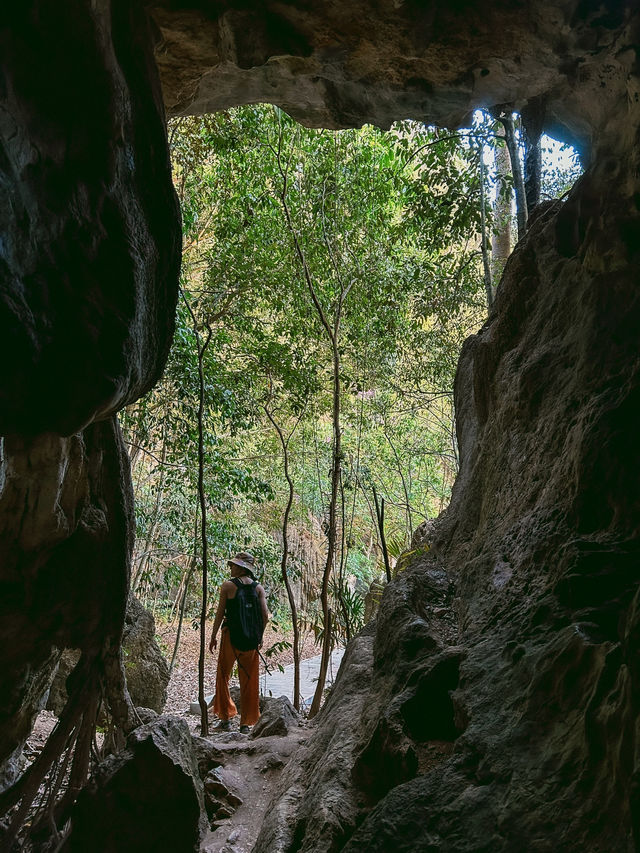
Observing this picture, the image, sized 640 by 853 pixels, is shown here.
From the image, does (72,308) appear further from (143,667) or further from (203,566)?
(143,667)

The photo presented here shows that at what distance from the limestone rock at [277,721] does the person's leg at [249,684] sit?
0.44 metres

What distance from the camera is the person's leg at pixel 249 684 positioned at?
22.1 ft

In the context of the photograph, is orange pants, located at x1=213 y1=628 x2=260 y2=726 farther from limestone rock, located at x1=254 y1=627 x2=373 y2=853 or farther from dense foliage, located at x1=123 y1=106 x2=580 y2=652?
limestone rock, located at x1=254 y1=627 x2=373 y2=853

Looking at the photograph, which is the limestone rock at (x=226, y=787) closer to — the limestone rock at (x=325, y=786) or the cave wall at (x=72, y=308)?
the limestone rock at (x=325, y=786)

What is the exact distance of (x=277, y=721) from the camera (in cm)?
602

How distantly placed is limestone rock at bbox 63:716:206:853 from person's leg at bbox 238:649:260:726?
2639mm

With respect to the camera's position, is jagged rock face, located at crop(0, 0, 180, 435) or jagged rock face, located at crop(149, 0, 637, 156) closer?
jagged rock face, located at crop(0, 0, 180, 435)

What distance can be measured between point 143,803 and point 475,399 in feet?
12.8

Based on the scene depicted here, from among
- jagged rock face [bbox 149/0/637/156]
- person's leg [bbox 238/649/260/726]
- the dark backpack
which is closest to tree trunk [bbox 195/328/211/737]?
the dark backpack

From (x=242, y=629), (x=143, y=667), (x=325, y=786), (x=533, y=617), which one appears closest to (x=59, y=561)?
(x=325, y=786)

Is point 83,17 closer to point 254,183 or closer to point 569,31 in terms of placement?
point 569,31

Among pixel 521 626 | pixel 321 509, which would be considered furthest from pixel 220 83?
pixel 321 509

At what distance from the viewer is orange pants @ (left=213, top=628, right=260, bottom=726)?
6.74 meters

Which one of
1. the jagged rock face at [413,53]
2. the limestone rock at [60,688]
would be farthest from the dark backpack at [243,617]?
the jagged rock face at [413,53]
